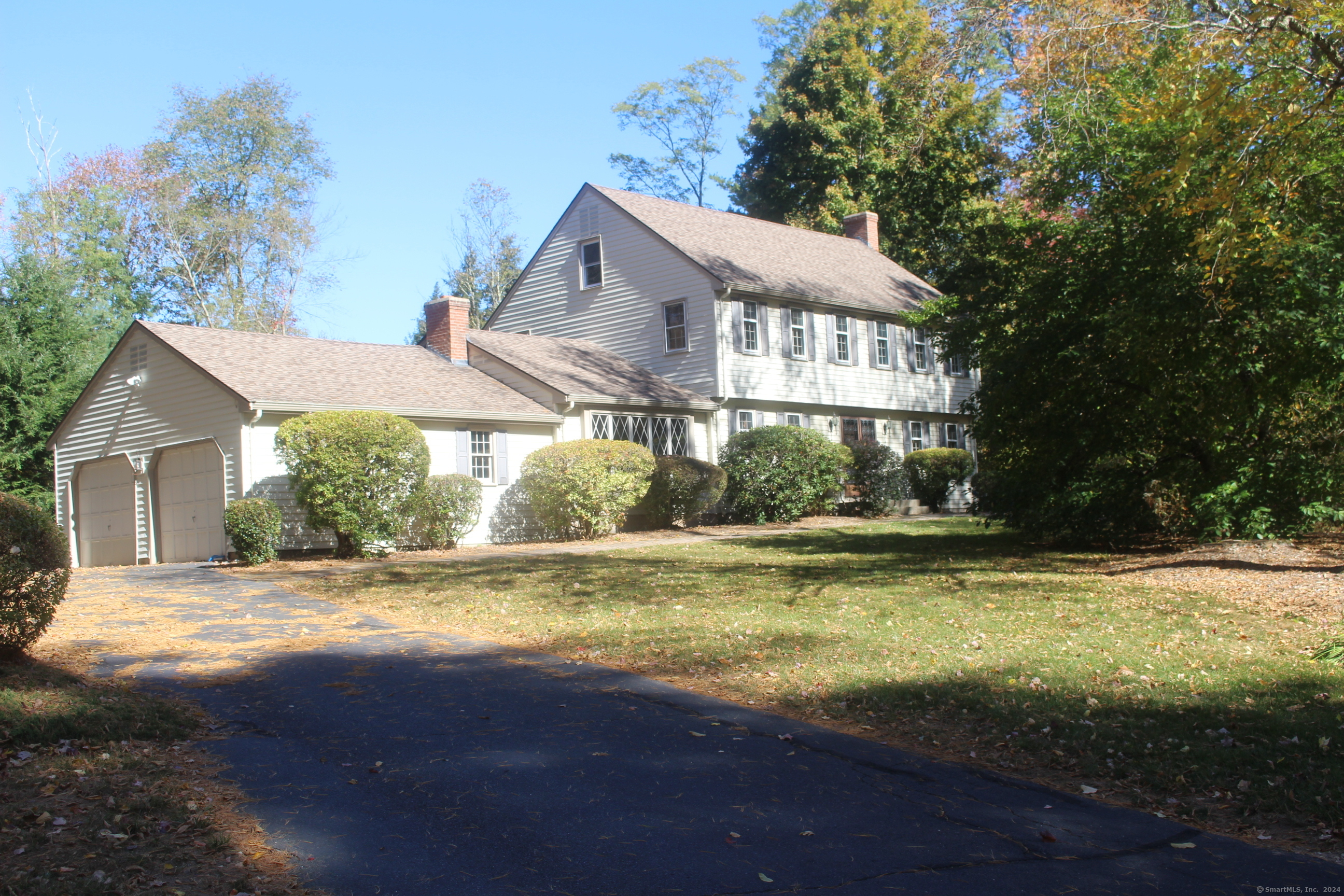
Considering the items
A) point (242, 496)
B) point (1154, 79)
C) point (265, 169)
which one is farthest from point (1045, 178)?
point (265, 169)

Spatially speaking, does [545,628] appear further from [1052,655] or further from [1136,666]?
[1136,666]

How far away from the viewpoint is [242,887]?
3.95 meters

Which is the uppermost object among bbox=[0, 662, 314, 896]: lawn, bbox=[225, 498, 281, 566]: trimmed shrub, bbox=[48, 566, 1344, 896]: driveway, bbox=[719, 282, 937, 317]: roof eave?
bbox=[719, 282, 937, 317]: roof eave

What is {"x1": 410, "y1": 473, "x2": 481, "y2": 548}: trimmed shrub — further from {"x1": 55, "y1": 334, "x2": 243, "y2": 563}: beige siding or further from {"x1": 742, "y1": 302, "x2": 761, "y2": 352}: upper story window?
{"x1": 742, "y1": 302, "x2": 761, "y2": 352}: upper story window

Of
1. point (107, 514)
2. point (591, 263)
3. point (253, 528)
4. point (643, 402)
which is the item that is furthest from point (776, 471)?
point (107, 514)

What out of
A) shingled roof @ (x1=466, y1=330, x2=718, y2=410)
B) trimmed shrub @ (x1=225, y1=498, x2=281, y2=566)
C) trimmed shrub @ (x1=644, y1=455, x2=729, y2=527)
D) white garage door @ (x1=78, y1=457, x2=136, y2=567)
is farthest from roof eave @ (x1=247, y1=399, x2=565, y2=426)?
white garage door @ (x1=78, y1=457, x2=136, y2=567)

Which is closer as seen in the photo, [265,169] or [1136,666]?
[1136,666]

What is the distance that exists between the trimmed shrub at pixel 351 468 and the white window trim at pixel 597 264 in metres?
11.1

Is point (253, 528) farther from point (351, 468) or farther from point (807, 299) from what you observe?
point (807, 299)

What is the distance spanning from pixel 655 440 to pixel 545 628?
554 inches

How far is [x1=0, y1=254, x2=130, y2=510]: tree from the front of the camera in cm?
2547

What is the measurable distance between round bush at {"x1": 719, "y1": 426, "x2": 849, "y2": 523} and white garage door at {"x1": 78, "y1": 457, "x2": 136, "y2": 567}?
1265cm

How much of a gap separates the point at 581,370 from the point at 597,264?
4.54 m

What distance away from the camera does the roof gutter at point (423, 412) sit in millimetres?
17672
